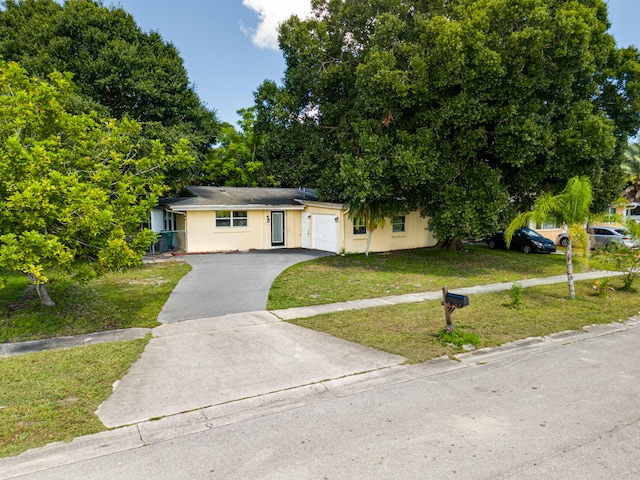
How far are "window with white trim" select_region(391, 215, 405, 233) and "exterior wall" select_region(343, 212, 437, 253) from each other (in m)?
0.18

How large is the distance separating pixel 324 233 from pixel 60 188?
48.6 ft

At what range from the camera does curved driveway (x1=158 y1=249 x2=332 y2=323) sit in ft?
32.8

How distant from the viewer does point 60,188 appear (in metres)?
7.10

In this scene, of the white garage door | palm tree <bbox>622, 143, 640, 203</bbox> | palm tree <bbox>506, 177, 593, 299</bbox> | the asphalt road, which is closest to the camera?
the asphalt road

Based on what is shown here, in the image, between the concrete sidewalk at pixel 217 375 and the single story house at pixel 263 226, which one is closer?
the concrete sidewalk at pixel 217 375

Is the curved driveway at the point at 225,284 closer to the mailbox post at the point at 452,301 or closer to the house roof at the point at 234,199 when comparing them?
the house roof at the point at 234,199

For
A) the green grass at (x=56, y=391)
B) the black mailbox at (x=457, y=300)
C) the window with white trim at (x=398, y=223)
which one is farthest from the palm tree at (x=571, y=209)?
the green grass at (x=56, y=391)

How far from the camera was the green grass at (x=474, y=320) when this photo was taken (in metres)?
7.77

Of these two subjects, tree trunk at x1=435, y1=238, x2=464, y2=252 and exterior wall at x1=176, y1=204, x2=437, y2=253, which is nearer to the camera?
exterior wall at x1=176, y1=204, x2=437, y2=253

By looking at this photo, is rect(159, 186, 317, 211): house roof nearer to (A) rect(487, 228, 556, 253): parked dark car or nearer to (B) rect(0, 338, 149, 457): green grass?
(A) rect(487, 228, 556, 253): parked dark car

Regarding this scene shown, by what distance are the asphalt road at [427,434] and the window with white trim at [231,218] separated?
1570 centimetres

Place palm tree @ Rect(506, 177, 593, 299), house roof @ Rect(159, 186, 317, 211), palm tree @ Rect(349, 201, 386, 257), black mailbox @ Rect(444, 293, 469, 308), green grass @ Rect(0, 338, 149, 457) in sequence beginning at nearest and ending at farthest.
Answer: green grass @ Rect(0, 338, 149, 457) → black mailbox @ Rect(444, 293, 469, 308) → palm tree @ Rect(506, 177, 593, 299) → palm tree @ Rect(349, 201, 386, 257) → house roof @ Rect(159, 186, 317, 211)

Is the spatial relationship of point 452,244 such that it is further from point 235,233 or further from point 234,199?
point 234,199

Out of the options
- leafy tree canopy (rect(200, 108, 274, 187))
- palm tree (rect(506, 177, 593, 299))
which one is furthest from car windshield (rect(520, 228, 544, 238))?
leafy tree canopy (rect(200, 108, 274, 187))
